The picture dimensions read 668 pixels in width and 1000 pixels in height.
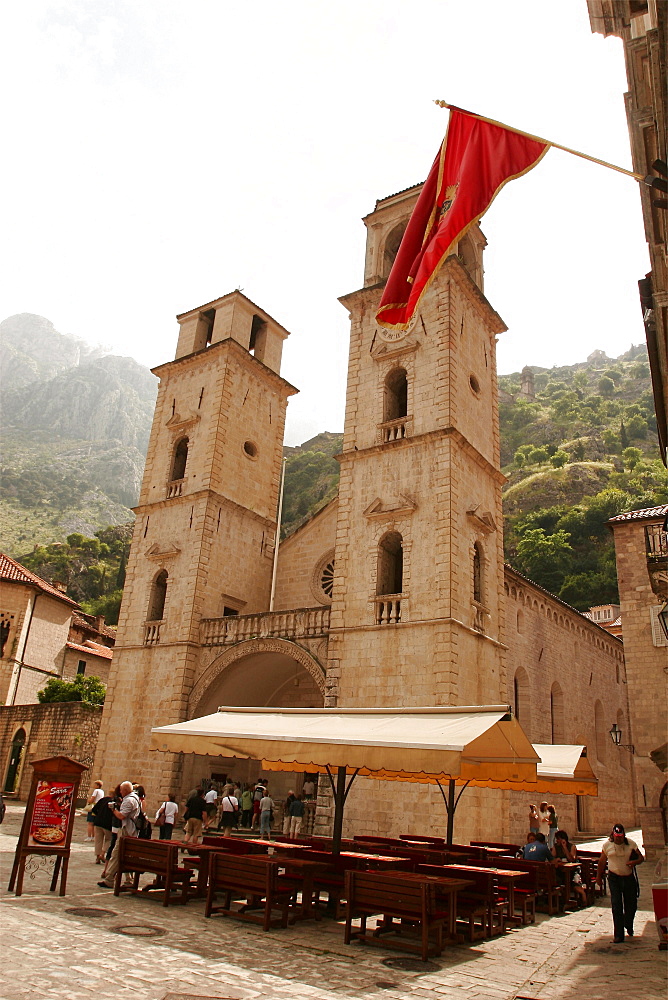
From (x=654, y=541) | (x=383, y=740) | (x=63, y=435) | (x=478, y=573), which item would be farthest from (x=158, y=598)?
(x=63, y=435)

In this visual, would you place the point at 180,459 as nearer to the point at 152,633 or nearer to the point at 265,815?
the point at 152,633

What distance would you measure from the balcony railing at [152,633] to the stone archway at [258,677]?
7.95 feet

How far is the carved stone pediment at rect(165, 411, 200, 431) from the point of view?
2502 cm

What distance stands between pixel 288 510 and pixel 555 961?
7280cm

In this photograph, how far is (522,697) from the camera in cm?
2259

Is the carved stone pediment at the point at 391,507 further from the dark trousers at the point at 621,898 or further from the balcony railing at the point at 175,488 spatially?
the dark trousers at the point at 621,898

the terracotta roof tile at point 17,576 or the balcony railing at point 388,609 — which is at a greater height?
the terracotta roof tile at point 17,576

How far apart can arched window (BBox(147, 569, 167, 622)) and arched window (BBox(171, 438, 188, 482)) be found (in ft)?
12.0

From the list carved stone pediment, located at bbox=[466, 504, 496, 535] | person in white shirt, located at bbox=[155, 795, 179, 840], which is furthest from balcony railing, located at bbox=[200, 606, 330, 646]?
person in white shirt, located at bbox=[155, 795, 179, 840]

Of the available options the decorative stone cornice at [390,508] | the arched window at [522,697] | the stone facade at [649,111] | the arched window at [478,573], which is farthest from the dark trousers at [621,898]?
the arched window at [522,697]

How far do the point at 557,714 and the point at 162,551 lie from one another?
48.7ft

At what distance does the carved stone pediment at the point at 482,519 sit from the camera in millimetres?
18984

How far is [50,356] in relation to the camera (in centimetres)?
18812

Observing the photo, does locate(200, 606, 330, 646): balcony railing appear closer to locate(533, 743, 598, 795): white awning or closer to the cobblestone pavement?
locate(533, 743, 598, 795): white awning
